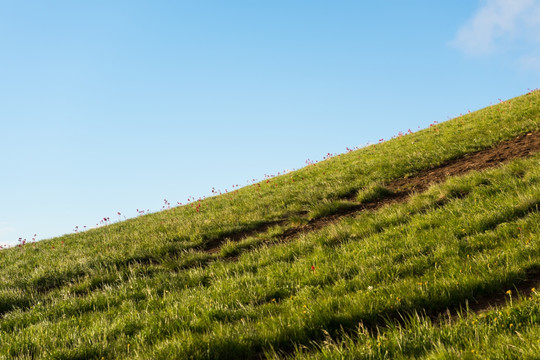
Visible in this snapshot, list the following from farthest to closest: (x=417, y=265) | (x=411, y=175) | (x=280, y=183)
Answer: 1. (x=280, y=183)
2. (x=411, y=175)
3. (x=417, y=265)

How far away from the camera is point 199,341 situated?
14.6ft

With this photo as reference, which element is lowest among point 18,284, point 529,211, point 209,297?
point 529,211

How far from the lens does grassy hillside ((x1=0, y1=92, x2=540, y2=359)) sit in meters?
4.07

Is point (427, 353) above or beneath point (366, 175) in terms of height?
beneath

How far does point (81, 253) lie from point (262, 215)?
6876 mm

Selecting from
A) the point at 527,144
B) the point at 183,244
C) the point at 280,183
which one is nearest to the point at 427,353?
the point at 183,244

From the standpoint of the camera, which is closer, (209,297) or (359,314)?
(359,314)

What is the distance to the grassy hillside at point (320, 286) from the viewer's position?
4.07 m

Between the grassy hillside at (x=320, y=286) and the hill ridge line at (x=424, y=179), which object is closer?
the grassy hillside at (x=320, y=286)

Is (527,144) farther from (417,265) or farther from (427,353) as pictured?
(427,353)

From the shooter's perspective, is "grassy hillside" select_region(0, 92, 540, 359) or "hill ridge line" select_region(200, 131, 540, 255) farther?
"hill ridge line" select_region(200, 131, 540, 255)

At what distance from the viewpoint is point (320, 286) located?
591 centimetres

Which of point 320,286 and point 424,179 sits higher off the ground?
point 424,179

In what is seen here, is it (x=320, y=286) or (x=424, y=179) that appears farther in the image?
(x=424, y=179)
